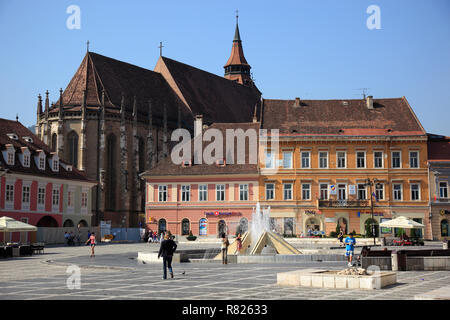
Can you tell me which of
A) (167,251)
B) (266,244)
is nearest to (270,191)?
(266,244)

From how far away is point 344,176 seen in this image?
51062mm

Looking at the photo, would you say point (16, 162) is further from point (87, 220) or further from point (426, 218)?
point (426, 218)

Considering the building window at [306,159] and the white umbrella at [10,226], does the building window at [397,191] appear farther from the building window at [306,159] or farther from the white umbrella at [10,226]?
the white umbrella at [10,226]

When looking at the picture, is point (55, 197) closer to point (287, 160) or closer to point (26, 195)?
point (26, 195)

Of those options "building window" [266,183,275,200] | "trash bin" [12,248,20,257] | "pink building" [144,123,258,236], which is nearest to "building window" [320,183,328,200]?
"building window" [266,183,275,200]

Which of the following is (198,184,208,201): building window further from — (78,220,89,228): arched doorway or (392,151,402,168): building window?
(392,151,402,168): building window

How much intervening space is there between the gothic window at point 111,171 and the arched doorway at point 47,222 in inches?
661

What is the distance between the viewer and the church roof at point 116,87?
69.6 metres

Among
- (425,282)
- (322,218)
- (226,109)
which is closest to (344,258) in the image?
(425,282)

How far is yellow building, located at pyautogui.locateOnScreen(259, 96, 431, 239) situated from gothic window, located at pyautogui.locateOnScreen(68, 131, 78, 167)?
82.0ft

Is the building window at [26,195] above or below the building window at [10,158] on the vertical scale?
below

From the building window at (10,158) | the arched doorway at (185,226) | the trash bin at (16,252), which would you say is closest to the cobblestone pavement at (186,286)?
the trash bin at (16,252)

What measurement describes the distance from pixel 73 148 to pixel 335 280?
56564 millimetres
